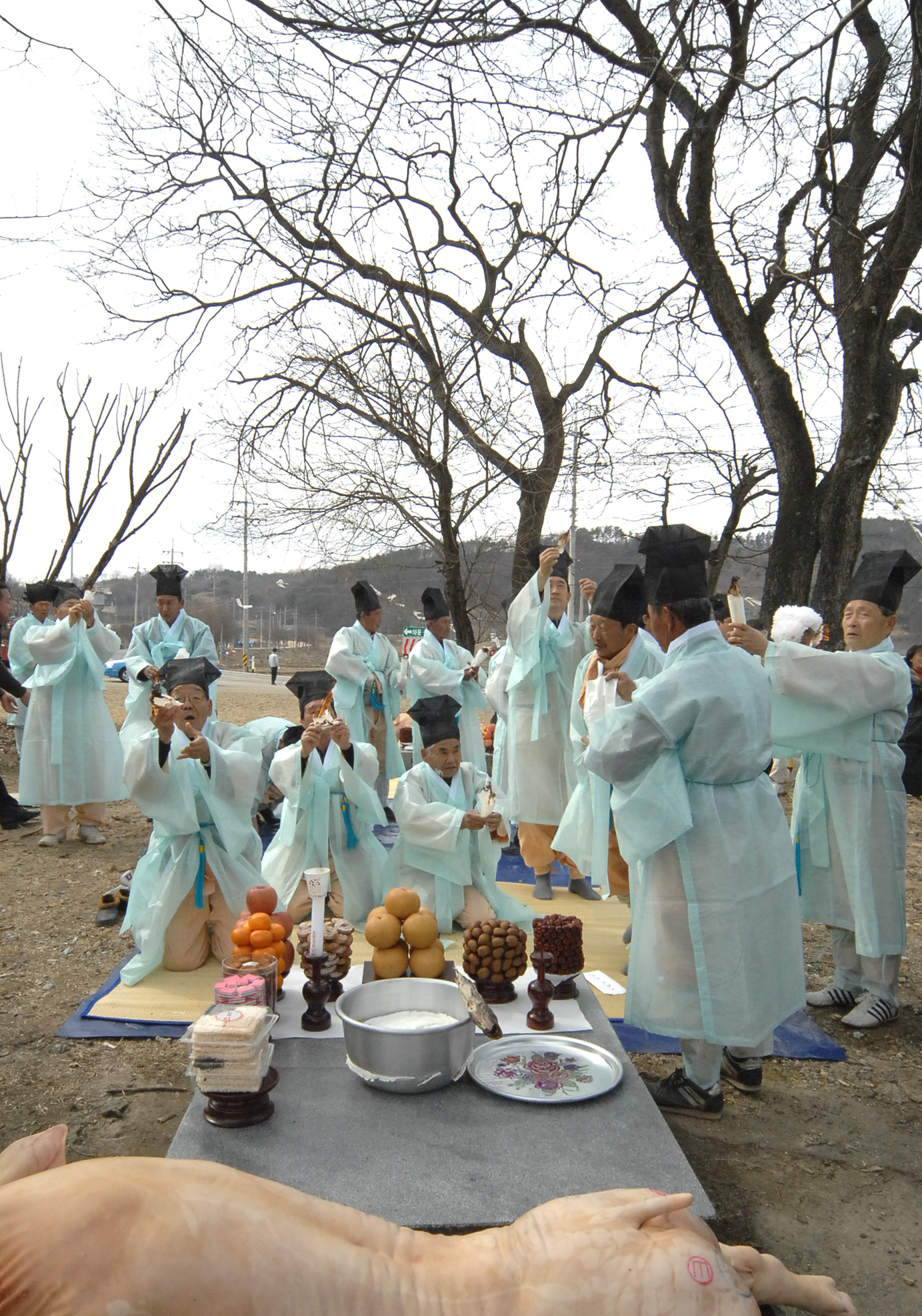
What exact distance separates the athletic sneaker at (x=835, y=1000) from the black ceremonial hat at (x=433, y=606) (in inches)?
181

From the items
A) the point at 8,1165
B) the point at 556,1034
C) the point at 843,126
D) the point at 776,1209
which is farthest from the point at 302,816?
the point at 843,126

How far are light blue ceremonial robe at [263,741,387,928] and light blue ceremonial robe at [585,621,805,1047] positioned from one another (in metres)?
2.42

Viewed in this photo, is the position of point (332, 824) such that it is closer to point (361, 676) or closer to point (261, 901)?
point (261, 901)

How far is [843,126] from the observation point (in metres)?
6.16

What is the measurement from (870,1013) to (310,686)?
11.8 ft

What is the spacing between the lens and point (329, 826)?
5336mm

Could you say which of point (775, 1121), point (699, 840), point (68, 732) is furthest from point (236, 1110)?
point (68, 732)

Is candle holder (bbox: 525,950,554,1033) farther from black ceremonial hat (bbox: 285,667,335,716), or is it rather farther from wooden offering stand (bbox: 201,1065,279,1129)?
black ceremonial hat (bbox: 285,667,335,716)

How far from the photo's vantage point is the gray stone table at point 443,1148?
2.08m

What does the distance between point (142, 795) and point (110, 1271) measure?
136 inches

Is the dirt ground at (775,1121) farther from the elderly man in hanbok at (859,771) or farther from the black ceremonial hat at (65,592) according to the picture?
the black ceremonial hat at (65,592)

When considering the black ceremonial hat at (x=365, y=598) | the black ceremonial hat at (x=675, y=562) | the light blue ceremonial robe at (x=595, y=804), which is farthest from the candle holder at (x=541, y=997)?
the black ceremonial hat at (x=365, y=598)

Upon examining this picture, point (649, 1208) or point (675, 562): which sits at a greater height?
point (675, 562)

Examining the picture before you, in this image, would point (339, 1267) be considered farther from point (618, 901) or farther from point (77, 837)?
point (77, 837)
